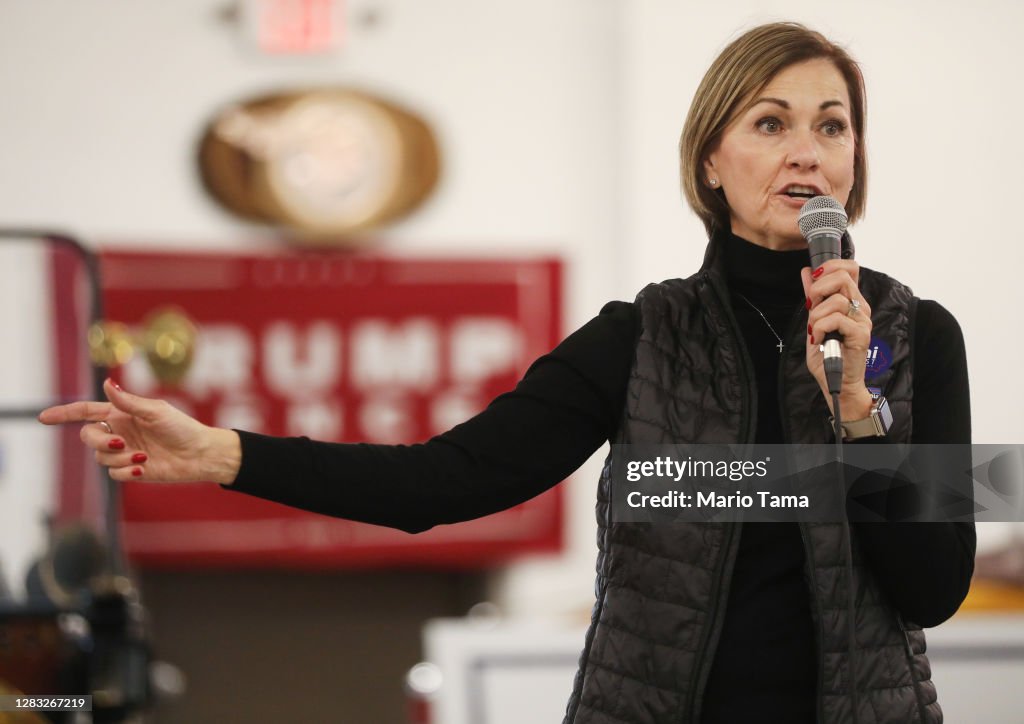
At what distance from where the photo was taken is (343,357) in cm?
326

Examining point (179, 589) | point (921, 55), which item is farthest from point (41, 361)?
point (921, 55)

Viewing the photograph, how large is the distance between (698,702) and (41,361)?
2.64 metres

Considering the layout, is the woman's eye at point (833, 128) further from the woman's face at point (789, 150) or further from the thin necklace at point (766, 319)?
the thin necklace at point (766, 319)

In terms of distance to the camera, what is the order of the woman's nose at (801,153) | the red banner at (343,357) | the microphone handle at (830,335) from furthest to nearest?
the red banner at (343,357) < the woman's nose at (801,153) < the microphone handle at (830,335)

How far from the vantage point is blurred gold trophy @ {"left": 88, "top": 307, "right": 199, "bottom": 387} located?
2.11 meters

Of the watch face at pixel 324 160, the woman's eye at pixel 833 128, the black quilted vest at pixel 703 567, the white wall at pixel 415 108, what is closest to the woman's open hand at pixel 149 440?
the black quilted vest at pixel 703 567

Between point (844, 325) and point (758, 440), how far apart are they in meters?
0.14

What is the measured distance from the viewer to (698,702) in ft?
3.04

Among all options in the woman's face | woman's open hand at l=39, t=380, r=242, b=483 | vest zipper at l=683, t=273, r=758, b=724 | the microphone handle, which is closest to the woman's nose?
the woman's face

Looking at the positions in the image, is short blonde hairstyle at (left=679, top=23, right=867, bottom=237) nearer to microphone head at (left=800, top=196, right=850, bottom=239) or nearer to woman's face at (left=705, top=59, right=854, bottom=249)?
woman's face at (left=705, top=59, right=854, bottom=249)

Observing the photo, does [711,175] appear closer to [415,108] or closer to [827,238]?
[827,238]

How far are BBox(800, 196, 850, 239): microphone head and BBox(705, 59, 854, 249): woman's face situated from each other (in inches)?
2.1

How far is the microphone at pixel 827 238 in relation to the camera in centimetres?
87

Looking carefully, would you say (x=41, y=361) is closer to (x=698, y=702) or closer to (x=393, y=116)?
(x=393, y=116)
